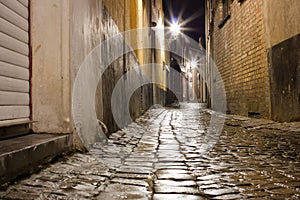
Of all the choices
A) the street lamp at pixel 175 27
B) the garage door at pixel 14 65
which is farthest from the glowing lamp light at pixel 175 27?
the garage door at pixel 14 65

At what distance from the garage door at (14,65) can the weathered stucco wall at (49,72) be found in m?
0.09

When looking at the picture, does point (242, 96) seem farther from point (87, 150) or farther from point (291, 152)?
point (87, 150)

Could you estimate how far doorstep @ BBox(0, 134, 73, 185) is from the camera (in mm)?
2121

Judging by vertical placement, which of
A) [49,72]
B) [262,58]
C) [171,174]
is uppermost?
[262,58]

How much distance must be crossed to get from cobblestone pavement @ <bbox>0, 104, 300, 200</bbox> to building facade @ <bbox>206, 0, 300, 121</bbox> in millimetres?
2785

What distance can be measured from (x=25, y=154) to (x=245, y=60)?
8.06m

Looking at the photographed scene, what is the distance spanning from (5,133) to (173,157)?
70.5 inches

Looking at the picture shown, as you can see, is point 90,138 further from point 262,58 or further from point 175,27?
point 175,27

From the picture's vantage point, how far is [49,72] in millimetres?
3357

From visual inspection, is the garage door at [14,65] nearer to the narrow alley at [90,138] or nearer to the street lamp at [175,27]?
the narrow alley at [90,138]

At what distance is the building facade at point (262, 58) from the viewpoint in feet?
20.5

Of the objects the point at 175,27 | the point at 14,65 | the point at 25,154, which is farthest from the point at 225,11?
the point at 175,27

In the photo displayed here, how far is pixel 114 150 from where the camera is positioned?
148 inches

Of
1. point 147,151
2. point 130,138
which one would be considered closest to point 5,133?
point 147,151
